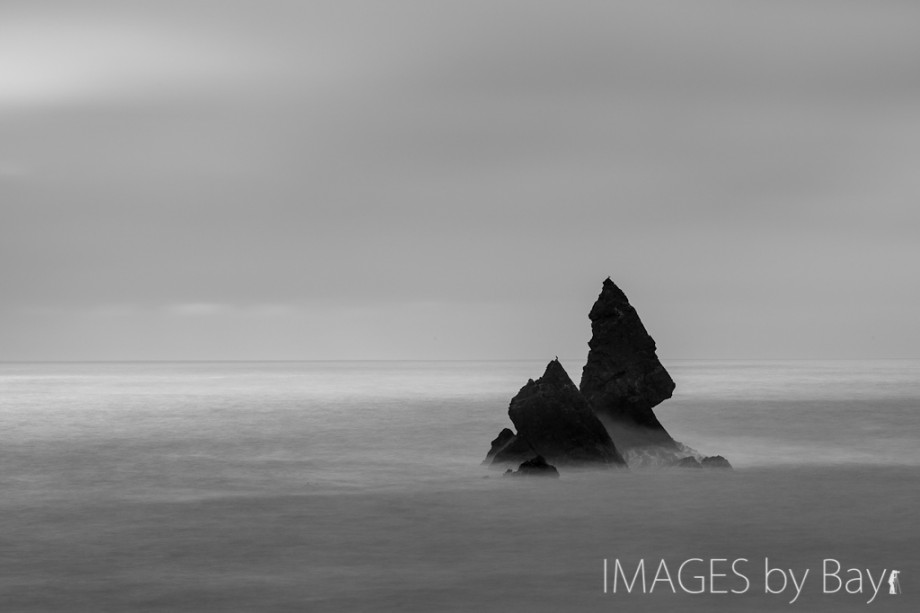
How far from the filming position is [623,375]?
155 ft

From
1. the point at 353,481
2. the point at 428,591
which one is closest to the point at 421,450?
the point at 353,481

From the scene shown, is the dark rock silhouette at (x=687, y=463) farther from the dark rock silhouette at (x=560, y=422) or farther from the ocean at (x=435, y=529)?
the dark rock silhouette at (x=560, y=422)

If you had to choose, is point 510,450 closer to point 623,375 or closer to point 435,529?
point 623,375

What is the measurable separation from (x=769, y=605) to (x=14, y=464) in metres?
48.7

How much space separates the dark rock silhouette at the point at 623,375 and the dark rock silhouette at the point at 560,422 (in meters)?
2.43

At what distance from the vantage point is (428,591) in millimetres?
27438

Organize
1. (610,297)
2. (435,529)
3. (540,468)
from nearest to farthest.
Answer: (435,529), (540,468), (610,297)

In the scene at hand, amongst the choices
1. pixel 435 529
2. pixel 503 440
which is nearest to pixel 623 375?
pixel 503 440

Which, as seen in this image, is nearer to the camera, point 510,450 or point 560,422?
point 560,422

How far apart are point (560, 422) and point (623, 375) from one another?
4902mm

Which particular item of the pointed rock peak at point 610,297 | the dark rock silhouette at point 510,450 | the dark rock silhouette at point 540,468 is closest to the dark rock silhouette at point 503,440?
the dark rock silhouette at point 510,450

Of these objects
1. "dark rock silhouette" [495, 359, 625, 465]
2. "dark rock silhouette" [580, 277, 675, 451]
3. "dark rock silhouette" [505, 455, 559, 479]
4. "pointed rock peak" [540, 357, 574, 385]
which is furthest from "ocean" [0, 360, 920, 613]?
"pointed rock peak" [540, 357, 574, 385]

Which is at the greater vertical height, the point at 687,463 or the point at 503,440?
the point at 503,440

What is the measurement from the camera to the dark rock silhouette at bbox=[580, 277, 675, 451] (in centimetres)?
4706
